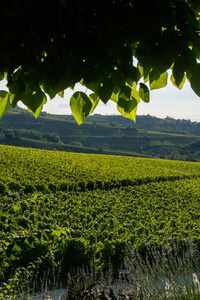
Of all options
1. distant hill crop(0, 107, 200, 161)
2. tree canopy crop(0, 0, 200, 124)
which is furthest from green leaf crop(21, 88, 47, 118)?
distant hill crop(0, 107, 200, 161)

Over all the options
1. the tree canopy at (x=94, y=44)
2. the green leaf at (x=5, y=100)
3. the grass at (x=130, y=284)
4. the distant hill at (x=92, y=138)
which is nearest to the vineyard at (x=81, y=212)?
the grass at (x=130, y=284)

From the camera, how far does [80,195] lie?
948cm

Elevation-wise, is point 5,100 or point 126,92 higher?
point 126,92

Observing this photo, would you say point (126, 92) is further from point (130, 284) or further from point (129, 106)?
point (130, 284)

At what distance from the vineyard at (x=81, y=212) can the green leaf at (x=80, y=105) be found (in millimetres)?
1340

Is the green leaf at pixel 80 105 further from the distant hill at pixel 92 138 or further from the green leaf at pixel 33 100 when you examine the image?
the distant hill at pixel 92 138

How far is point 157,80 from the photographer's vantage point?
172cm

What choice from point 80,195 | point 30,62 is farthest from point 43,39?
point 80,195

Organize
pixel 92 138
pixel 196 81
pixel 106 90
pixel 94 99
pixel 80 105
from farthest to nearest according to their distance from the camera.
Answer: pixel 92 138 < pixel 94 99 < pixel 80 105 < pixel 106 90 < pixel 196 81

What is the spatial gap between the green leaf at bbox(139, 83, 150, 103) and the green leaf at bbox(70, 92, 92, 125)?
0.32 metres

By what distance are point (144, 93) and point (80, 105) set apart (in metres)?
0.40

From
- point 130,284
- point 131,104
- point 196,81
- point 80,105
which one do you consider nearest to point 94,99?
point 80,105

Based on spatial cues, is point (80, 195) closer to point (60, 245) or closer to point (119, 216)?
Result: point (119, 216)

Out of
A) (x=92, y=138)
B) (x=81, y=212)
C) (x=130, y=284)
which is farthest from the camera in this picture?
(x=92, y=138)
